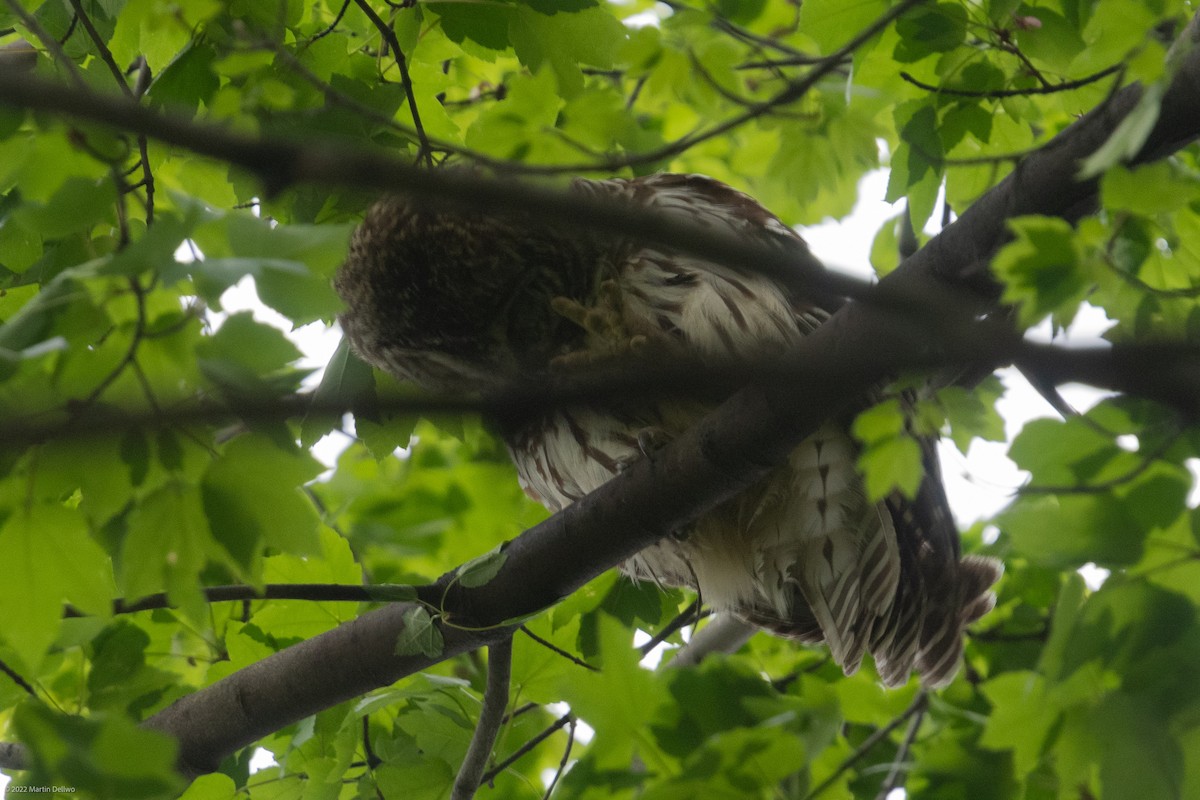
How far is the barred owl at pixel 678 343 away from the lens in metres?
2.92

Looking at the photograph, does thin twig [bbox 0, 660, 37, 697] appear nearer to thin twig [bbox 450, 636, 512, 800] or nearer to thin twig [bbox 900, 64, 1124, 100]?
thin twig [bbox 450, 636, 512, 800]

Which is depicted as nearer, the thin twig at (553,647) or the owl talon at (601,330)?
the owl talon at (601,330)

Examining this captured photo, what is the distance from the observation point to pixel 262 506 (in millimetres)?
1733

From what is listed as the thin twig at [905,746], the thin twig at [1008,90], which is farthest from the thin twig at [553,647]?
the thin twig at [1008,90]

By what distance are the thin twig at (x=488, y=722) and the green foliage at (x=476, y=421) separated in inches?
6.9

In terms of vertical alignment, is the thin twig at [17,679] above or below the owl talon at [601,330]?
below

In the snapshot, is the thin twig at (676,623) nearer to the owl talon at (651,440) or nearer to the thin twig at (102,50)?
the owl talon at (651,440)

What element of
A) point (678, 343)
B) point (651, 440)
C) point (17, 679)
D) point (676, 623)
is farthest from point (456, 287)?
point (17, 679)

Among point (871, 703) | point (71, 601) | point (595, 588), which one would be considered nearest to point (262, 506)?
point (71, 601)

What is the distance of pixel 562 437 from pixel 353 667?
86 cm

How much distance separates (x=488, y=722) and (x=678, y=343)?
958 millimetres

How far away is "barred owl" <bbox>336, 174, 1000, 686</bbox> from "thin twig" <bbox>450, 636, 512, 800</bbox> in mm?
576

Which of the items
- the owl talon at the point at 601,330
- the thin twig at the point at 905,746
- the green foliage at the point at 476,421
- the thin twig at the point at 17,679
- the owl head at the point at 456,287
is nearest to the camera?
the green foliage at the point at 476,421

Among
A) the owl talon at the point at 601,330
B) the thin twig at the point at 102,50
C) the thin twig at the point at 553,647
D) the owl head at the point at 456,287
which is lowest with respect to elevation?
the thin twig at the point at 553,647
